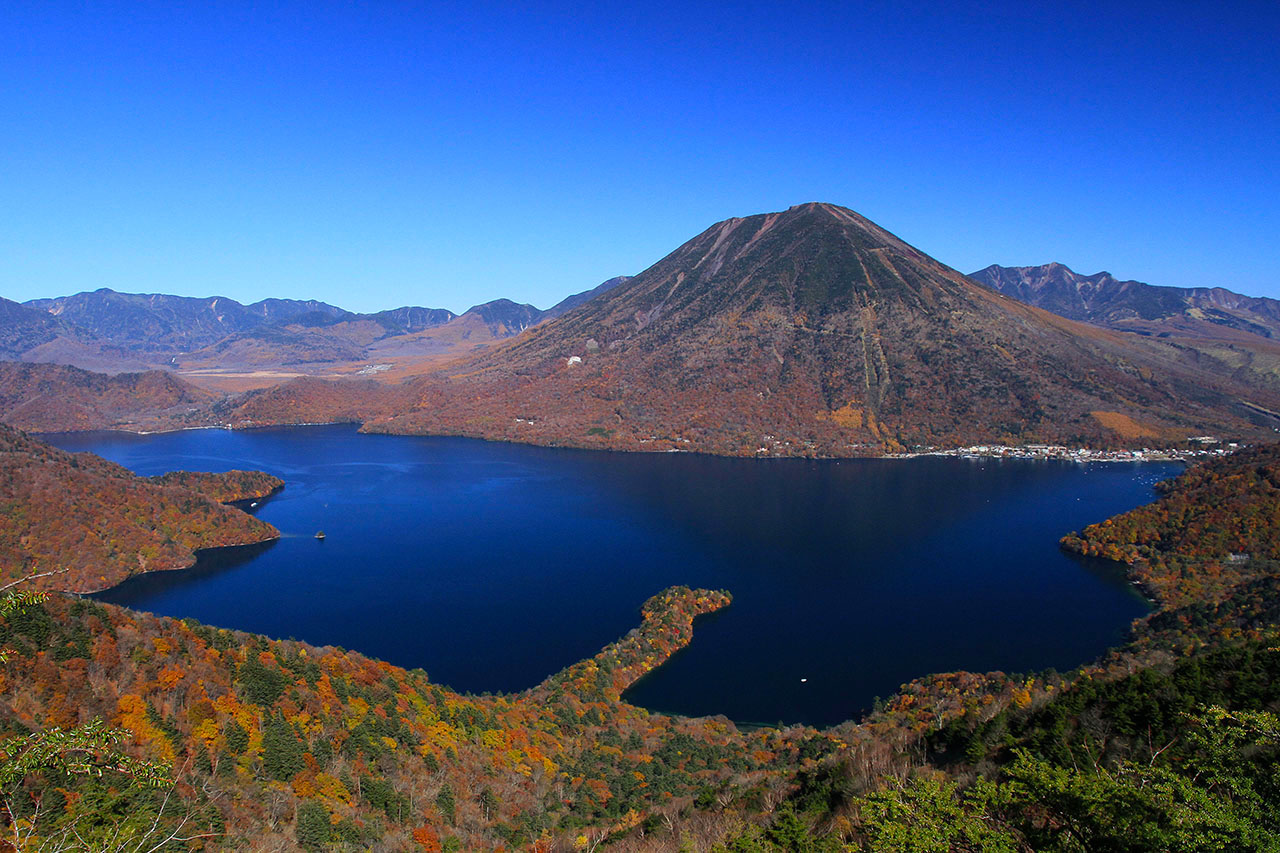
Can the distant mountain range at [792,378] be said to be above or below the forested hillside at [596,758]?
above

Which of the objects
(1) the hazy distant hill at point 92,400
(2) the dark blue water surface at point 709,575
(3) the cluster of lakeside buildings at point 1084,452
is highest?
(1) the hazy distant hill at point 92,400

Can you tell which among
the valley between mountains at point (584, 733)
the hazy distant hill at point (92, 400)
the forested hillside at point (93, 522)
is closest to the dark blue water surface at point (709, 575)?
the forested hillside at point (93, 522)

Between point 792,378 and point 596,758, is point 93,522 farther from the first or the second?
point 792,378

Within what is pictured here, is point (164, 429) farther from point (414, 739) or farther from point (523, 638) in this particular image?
point (414, 739)

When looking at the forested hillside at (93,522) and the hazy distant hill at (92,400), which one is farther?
the hazy distant hill at (92,400)

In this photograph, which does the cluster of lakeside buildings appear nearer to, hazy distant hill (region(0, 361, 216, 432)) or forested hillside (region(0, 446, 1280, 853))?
forested hillside (region(0, 446, 1280, 853))

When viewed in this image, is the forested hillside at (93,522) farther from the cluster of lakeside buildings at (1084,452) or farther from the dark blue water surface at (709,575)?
the cluster of lakeside buildings at (1084,452)
